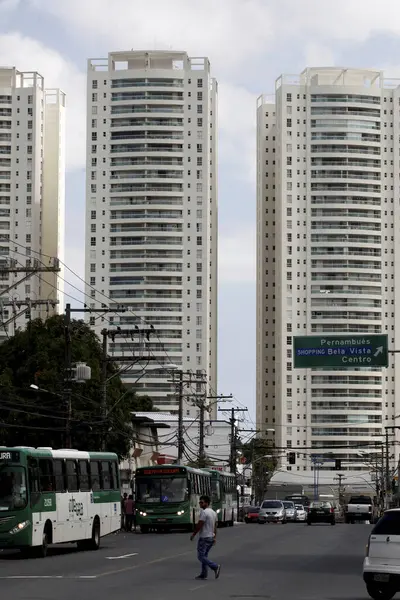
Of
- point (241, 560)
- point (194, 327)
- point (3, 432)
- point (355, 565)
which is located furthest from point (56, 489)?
point (194, 327)


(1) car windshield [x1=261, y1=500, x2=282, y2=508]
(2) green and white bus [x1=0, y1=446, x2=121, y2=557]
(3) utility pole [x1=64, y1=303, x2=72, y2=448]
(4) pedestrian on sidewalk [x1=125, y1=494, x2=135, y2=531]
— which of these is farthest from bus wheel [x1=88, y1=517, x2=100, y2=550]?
(1) car windshield [x1=261, y1=500, x2=282, y2=508]

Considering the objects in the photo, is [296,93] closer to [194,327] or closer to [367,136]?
[367,136]

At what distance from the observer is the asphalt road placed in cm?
2016

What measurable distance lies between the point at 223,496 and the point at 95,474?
29508 millimetres

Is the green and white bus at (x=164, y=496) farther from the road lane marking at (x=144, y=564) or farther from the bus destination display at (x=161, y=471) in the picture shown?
the road lane marking at (x=144, y=564)

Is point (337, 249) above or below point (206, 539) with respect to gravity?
above

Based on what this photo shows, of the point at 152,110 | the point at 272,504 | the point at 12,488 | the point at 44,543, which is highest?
the point at 152,110

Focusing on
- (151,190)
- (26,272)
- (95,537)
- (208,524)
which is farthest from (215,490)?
(151,190)

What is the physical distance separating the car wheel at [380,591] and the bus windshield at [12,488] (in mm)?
12955

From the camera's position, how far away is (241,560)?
31.1 metres

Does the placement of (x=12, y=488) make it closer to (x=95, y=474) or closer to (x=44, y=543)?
(x=44, y=543)

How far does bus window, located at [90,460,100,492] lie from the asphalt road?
1.85 meters

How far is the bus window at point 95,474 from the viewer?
36.4 metres

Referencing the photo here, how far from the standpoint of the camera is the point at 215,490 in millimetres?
61938
